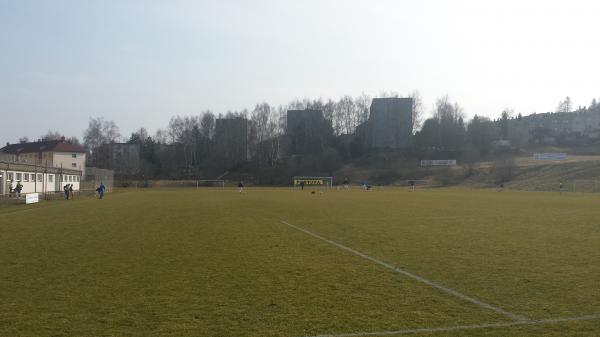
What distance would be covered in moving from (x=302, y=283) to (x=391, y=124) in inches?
4710

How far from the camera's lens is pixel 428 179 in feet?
291

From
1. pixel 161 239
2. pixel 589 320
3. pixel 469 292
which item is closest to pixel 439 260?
pixel 469 292

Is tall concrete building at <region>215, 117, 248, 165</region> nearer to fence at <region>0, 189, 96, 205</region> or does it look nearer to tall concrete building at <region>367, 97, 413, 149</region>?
tall concrete building at <region>367, 97, 413, 149</region>

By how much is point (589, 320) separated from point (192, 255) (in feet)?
27.4

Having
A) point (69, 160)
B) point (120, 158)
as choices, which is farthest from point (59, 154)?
point (120, 158)

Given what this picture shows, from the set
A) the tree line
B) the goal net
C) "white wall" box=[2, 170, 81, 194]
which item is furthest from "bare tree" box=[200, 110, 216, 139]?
the goal net

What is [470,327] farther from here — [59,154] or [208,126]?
[208,126]

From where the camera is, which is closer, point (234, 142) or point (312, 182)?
point (312, 182)

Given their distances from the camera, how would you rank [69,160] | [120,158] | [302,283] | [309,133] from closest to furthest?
[302,283] < [69,160] < [120,158] < [309,133]

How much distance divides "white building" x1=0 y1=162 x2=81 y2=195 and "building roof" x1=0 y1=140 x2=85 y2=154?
117 ft

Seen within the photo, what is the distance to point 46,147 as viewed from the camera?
93.1 meters

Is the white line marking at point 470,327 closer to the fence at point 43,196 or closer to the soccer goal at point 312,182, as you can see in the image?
the fence at point 43,196

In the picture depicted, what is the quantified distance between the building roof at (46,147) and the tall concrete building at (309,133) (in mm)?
53487

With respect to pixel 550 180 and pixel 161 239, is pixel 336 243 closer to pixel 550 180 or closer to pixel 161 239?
pixel 161 239
